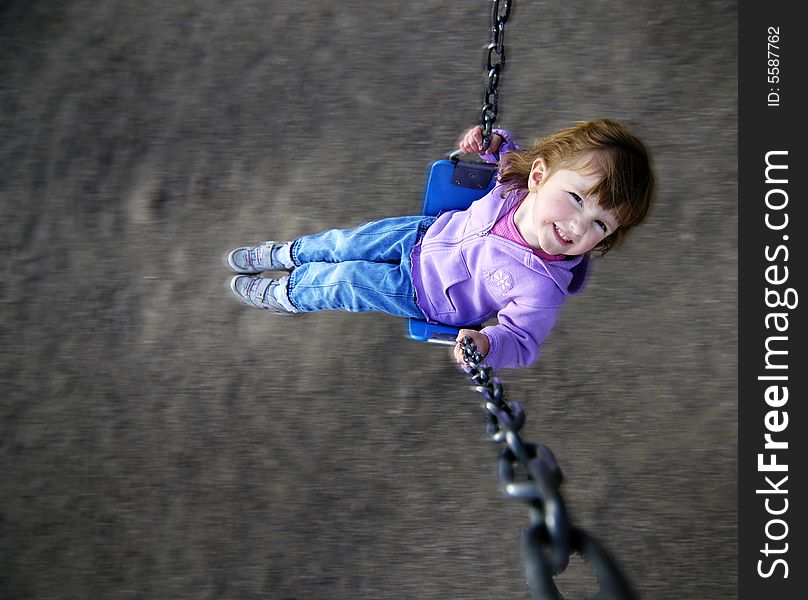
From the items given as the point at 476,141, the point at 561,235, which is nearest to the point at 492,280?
the point at 561,235

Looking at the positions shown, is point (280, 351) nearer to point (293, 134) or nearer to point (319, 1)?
point (293, 134)

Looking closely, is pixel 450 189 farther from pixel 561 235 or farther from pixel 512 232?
pixel 561 235

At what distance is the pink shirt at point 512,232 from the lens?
3.68 feet

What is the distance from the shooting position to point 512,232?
1.15m

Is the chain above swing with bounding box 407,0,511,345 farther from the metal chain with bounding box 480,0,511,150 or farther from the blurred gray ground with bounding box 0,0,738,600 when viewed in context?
the blurred gray ground with bounding box 0,0,738,600

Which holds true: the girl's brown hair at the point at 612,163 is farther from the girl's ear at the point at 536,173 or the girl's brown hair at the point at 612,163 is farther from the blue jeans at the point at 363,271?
the blue jeans at the point at 363,271

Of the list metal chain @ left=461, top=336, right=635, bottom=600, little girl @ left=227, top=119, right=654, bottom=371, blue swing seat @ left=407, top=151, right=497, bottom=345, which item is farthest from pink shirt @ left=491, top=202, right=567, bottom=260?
metal chain @ left=461, top=336, right=635, bottom=600

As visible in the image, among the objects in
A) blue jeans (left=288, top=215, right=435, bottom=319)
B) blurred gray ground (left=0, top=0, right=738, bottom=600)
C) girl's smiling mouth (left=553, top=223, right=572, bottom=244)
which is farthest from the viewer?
blurred gray ground (left=0, top=0, right=738, bottom=600)

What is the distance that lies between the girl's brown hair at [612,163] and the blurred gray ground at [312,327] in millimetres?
713

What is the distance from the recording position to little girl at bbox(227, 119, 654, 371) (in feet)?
3.35

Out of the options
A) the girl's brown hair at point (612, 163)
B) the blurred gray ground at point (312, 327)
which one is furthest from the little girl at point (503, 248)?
the blurred gray ground at point (312, 327)

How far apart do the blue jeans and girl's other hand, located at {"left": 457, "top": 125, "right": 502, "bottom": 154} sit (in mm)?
181

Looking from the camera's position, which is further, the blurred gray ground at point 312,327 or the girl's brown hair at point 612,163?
the blurred gray ground at point 312,327

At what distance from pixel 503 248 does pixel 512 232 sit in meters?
0.03
